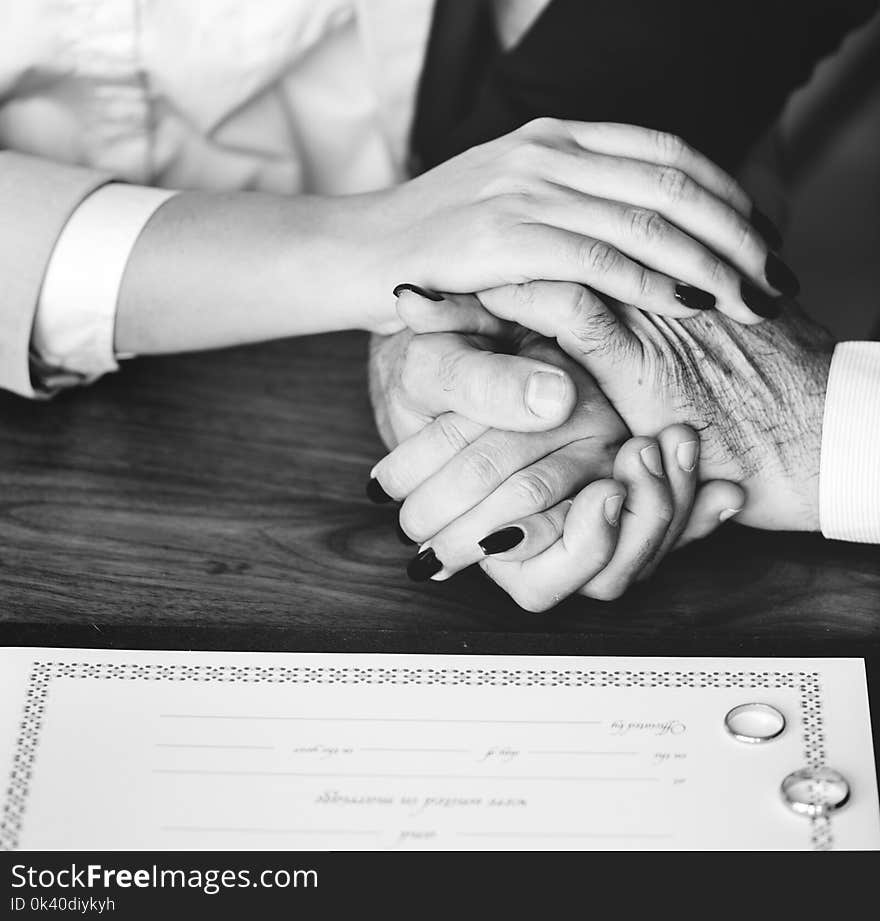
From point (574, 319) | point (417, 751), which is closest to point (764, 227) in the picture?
point (574, 319)

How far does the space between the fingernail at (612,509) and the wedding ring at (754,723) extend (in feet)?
0.35

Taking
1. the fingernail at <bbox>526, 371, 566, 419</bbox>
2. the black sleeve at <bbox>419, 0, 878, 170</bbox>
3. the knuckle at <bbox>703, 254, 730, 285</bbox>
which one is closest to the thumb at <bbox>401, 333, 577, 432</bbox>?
the fingernail at <bbox>526, 371, 566, 419</bbox>

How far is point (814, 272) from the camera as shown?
1865mm

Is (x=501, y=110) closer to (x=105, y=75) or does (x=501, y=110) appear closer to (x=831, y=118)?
(x=105, y=75)

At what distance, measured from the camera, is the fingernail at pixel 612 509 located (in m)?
0.57

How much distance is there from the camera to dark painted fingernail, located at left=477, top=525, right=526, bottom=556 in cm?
58

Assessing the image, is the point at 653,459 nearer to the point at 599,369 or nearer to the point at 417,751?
the point at 599,369

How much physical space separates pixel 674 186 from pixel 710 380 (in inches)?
4.3

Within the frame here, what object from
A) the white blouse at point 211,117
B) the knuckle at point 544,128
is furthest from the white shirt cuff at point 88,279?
the knuckle at point 544,128

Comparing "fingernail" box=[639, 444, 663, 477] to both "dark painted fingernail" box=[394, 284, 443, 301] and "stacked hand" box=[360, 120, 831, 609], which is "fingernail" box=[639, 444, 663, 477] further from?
Answer: "dark painted fingernail" box=[394, 284, 443, 301]

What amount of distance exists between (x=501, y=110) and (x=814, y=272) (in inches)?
46.3

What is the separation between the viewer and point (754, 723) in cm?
52

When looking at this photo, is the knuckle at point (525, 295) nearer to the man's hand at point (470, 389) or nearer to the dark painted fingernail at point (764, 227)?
the man's hand at point (470, 389)
